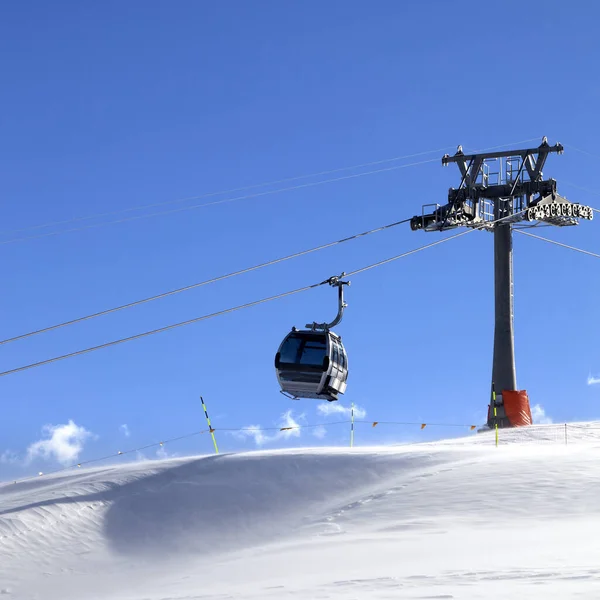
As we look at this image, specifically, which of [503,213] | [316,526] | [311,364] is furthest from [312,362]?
[503,213]

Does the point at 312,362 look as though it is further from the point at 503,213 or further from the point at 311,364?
the point at 503,213

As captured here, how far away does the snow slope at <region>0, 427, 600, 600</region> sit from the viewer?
1455cm

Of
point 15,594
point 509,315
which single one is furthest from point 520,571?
point 509,315

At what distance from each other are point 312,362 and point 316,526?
436cm


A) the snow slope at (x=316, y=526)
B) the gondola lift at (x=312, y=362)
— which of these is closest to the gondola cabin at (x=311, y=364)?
the gondola lift at (x=312, y=362)

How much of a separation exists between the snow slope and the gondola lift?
263 centimetres

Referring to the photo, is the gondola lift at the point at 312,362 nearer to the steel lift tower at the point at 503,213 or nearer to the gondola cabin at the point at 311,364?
the gondola cabin at the point at 311,364

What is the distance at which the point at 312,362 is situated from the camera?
24.2 m

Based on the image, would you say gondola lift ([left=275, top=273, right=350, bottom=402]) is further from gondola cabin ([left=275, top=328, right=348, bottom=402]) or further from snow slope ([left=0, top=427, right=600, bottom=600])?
snow slope ([left=0, top=427, right=600, bottom=600])

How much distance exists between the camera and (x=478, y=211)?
3988cm

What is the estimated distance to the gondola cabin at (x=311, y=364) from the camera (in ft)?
79.4

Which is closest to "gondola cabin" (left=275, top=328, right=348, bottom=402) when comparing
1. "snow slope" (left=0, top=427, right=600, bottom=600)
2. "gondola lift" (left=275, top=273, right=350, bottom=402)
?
"gondola lift" (left=275, top=273, right=350, bottom=402)

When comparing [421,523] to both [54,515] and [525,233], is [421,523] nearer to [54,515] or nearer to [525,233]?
[54,515]

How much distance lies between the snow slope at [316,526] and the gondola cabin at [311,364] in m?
2.61
